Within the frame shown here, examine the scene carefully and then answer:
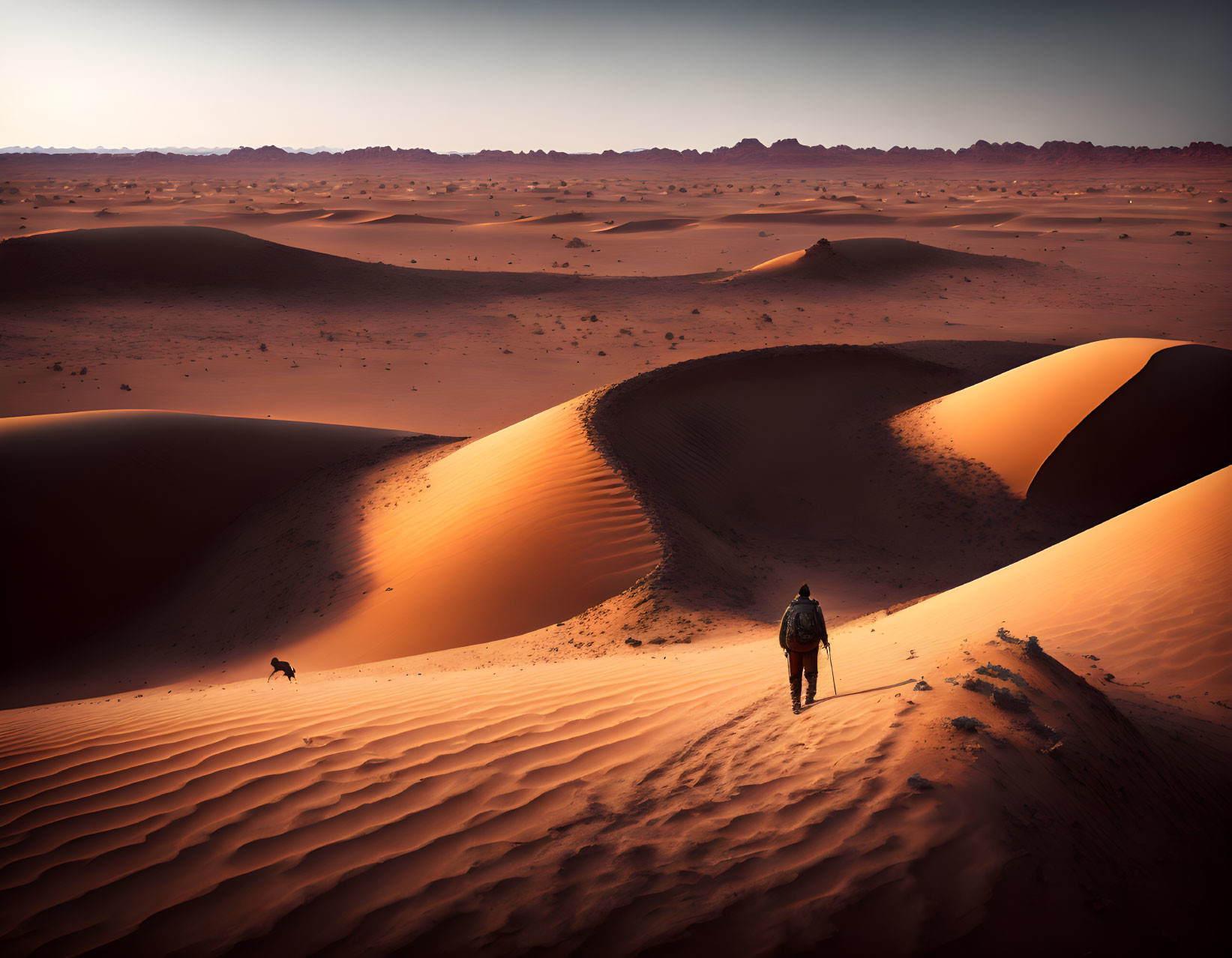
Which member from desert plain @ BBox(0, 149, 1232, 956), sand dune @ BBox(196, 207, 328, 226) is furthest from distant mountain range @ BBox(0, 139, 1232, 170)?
desert plain @ BBox(0, 149, 1232, 956)

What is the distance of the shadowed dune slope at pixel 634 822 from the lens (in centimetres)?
288

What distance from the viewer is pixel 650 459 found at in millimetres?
12047

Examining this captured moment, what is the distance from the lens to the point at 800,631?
4789mm

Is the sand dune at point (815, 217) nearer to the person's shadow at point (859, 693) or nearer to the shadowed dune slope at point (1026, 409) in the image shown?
the shadowed dune slope at point (1026, 409)

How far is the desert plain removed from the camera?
3.07m

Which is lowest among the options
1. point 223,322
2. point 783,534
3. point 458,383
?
point 783,534

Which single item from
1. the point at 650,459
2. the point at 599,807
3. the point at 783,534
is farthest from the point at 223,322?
the point at 599,807

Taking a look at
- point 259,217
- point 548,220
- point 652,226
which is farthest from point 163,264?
point 652,226

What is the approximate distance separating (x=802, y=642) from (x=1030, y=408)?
11.3 meters

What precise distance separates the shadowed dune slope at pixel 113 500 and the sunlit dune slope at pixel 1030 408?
11314 mm

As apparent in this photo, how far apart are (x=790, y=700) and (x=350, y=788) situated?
105 inches

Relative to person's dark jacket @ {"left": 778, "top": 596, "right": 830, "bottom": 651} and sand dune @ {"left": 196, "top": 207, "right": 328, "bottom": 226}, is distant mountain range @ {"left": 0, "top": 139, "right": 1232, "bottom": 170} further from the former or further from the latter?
person's dark jacket @ {"left": 778, "top": 596, "right": 830, "bottom": 651}

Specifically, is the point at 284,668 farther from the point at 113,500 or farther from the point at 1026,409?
the point at 1026,409

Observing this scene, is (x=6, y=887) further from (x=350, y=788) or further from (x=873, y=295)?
(x=873, y=295)
